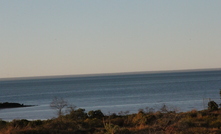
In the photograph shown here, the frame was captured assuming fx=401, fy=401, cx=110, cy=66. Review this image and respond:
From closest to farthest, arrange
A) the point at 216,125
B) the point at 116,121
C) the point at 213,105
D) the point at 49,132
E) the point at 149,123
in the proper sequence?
the point at 49,132
the point at 216,125
the point at 149,123
the point at 116,121
the point at 213,105

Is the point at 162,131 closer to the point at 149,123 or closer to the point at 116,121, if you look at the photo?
the point at 149,123

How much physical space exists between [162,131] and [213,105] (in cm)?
1770

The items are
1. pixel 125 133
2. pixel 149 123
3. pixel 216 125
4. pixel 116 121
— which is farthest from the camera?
pixel 116 121

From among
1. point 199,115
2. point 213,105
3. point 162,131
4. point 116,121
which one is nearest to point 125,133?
point 162,131

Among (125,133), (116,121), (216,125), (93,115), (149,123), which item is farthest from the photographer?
(93,115)

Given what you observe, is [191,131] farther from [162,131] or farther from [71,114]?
[71,114]

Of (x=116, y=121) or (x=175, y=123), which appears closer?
(x=175, y=123)

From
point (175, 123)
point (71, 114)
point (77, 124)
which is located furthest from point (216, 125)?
point (71, 114)

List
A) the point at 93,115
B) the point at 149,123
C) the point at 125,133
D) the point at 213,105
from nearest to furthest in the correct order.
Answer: the point at 125,133, the point at 149,123, the point at 93,115, the point at 213,105

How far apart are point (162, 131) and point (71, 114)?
998 centimetres

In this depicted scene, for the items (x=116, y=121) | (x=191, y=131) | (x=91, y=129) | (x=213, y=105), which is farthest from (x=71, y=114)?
(x=213, y=105)

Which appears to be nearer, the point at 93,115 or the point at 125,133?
the point at 125,133

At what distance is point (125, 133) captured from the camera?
779 inches

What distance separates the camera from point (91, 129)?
22812 millimetres
